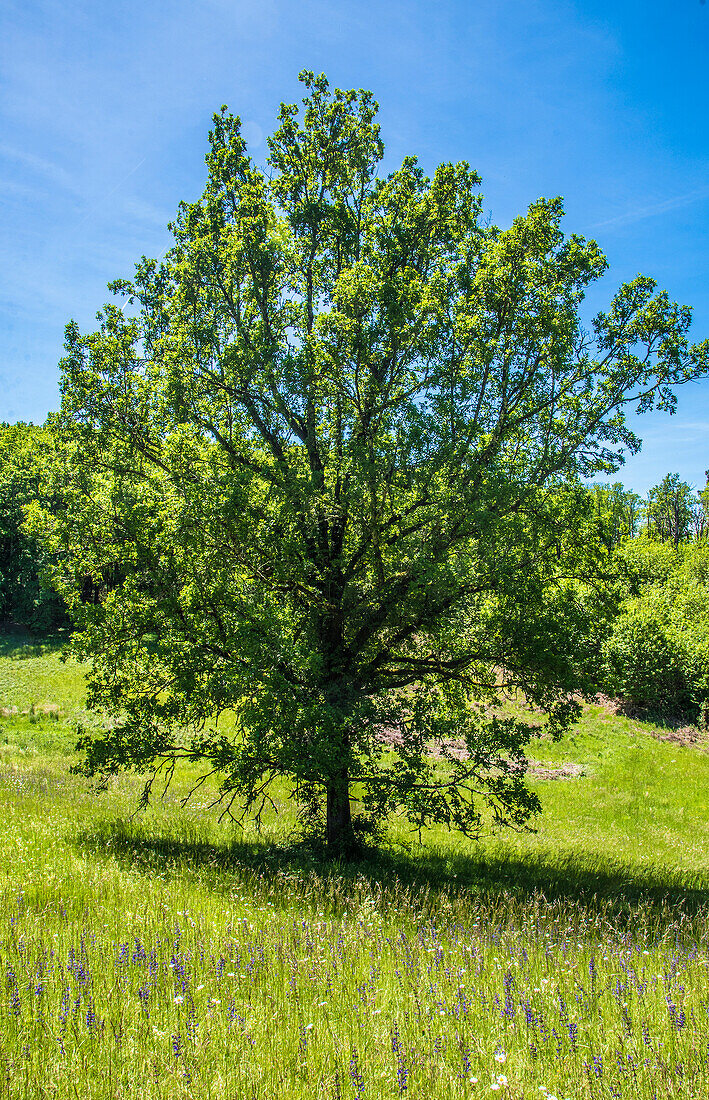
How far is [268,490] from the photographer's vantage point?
984cm

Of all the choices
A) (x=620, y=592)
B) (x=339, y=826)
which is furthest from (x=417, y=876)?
(x=620, y=592)

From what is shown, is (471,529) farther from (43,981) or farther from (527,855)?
(527,855)

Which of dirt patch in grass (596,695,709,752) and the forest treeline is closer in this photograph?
the forest treeline

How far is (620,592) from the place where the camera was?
34.4 feet

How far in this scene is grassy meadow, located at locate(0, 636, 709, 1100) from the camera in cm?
350

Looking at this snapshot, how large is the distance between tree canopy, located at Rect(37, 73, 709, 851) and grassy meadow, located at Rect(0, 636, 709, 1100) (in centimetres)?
166

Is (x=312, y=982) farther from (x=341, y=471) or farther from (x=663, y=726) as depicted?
(x=663, y=726)

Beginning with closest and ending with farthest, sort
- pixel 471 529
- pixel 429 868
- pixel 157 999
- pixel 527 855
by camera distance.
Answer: pixel 157 999 < pixel 471 529 < pixel 429 868 < pixel 527 855

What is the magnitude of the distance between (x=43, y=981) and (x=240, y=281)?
10.1 metres

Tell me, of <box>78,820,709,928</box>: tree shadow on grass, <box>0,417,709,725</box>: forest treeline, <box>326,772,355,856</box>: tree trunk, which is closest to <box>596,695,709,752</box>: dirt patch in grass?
<box>0,417,709,725</box>: forest treeline

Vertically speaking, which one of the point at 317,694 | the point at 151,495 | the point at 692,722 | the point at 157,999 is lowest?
the point at 692,722

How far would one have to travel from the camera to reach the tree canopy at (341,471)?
363 inches

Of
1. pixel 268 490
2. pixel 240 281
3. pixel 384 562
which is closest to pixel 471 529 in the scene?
pixel 384 562

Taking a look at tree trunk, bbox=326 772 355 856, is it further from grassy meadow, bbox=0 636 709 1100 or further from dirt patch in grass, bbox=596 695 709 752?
dirt patch in grass, bbox=596 695 709 752
